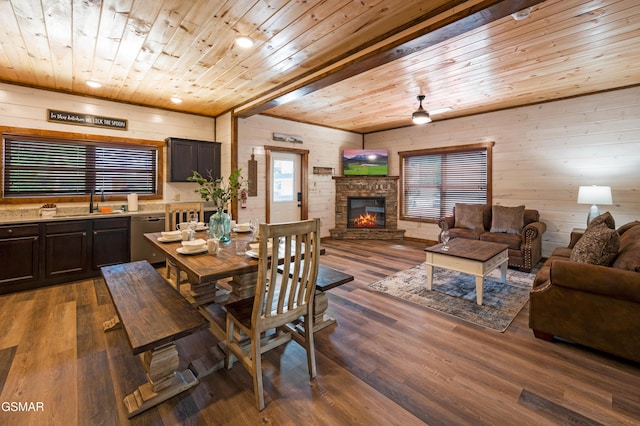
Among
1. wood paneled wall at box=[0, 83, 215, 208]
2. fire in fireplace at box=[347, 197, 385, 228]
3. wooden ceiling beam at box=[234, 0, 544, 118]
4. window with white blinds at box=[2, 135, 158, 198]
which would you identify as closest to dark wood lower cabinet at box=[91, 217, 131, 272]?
window with white blinds at box=[2, 135, 158, 198]

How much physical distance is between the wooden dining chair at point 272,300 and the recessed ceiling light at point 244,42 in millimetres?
1976

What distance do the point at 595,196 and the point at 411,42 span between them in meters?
3.72

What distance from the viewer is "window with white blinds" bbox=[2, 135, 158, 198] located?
391 centimetres

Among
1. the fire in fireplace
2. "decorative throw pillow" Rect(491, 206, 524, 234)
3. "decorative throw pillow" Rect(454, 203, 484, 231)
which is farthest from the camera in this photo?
the fire in fireplace

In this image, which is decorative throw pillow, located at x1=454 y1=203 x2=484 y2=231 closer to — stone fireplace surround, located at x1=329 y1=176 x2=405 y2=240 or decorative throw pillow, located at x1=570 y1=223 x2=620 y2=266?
stone fireplace surround, located at x1=329 y1=176 x2=405 y2=240

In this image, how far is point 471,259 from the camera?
320 centimetres

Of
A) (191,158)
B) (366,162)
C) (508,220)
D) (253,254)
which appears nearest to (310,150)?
(366,162)

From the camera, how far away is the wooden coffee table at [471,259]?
10.5 ft

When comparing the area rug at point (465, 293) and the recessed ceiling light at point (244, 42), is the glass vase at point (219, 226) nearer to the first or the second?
the recessed ceiling light at point (244, 42)

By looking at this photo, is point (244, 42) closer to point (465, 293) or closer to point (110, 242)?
point (110, 242)

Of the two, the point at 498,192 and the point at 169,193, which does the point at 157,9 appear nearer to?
the point at 169,193

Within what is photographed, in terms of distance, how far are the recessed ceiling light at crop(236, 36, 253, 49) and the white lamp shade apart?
16.0ft

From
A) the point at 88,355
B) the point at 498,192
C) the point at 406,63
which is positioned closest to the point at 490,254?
the point at 406,63

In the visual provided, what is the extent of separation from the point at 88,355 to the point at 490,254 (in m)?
3.94
